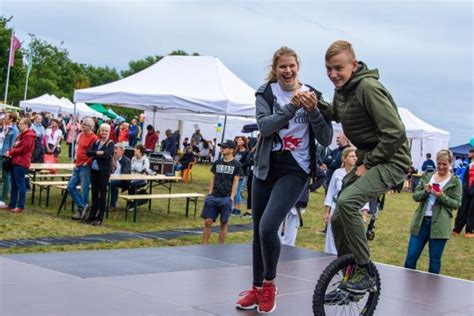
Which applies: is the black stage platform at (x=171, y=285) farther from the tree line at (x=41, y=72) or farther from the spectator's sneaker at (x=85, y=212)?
the tree line at (x=41, y=72)

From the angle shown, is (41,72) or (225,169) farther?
(41,72)

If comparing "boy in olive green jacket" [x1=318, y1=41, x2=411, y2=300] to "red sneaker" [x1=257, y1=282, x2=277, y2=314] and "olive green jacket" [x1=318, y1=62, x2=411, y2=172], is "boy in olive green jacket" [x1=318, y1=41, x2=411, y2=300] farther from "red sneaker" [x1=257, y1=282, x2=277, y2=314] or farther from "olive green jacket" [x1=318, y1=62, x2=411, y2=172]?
"red sneaker" [x1=257, y1=282, x2=277, y2=314]

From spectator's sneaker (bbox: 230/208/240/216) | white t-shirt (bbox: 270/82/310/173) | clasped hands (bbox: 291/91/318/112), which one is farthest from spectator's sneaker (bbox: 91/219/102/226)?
clasped hands (bbox: 291/91/318/112)

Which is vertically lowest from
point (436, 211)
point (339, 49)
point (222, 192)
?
point (222, 192)

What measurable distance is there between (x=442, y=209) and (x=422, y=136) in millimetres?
21820

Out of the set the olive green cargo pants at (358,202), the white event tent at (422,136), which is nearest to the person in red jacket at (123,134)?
the white event tent at (422,136)

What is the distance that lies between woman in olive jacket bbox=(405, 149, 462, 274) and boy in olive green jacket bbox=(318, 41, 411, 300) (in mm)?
3604

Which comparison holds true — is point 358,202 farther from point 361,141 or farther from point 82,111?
point 82,111

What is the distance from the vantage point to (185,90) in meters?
19.0

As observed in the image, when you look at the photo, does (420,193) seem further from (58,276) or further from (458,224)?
(458,224)

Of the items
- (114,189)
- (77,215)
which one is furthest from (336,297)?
(114,189)

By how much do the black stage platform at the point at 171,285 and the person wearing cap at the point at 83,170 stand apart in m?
4.40

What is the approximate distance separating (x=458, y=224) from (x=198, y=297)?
1078 cm

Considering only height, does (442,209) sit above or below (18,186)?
above
